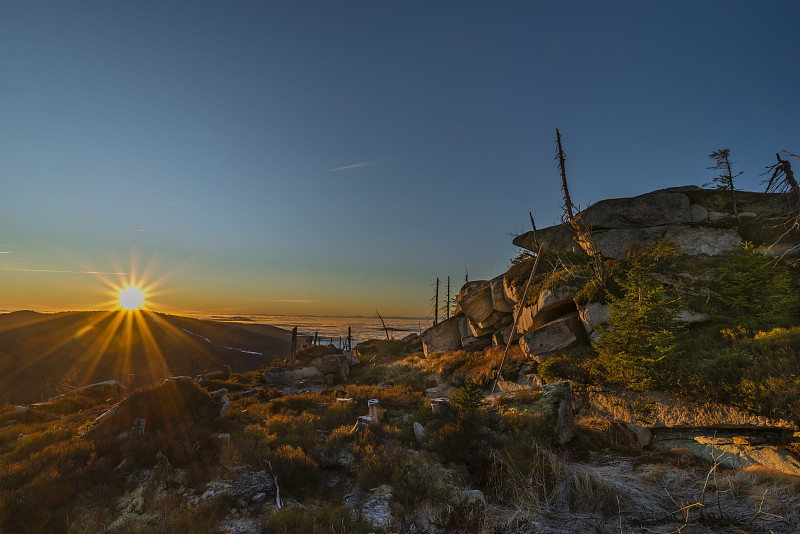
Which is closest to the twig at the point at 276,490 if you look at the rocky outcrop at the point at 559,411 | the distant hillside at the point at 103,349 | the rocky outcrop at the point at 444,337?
the rocky outcrop at the point at 559,411

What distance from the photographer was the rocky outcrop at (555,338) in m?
17.0

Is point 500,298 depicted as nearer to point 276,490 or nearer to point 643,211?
point 643,211

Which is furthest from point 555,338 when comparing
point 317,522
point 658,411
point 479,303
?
point 317,522

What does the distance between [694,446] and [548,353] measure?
26.1ft

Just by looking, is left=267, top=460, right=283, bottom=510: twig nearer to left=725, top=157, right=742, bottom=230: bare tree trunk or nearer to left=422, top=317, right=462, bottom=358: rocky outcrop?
left=422, top=317, right=462, bottom=358: rocky outcrop

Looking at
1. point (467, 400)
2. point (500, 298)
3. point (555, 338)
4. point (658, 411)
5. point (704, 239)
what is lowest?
point (658, 411)

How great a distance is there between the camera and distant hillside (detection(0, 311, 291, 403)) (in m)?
63.3

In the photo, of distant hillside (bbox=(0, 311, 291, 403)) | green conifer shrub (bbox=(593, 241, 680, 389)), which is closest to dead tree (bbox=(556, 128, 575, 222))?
green conifer shrub (bbox=(593, 241, 680, 389))

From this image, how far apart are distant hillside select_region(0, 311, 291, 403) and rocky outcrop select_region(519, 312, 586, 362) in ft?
152

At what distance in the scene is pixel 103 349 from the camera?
262ft

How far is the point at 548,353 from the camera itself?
56.8 ft

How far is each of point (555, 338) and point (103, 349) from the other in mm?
110487

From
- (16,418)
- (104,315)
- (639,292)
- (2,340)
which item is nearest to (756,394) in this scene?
(639,292)

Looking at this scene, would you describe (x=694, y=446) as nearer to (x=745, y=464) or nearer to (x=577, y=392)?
(x=745, y=464)
